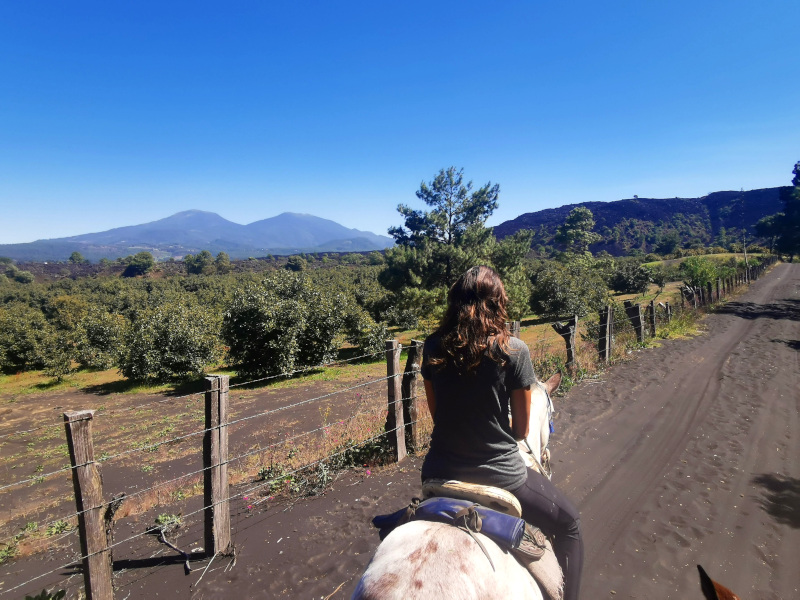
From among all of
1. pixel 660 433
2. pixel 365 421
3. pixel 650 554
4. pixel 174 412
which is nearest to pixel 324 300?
pixel 174 412

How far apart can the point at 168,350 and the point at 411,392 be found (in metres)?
19.4

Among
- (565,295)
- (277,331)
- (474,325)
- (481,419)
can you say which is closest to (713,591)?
(481,419)

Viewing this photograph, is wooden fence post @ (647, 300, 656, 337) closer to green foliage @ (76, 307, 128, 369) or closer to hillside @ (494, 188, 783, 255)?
green foliage @ (76, 307, 128, 369)

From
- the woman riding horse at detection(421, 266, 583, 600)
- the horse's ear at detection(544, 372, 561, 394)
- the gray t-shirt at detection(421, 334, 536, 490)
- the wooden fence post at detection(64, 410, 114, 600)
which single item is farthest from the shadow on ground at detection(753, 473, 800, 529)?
the wooden fence post at detection(64, 410, 114, 600)

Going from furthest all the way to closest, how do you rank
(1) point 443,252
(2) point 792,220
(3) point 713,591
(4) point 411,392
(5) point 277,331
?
(2) point 792,220 < (1) point 443,252 < (5) point 277,331 < (4) point 411,392 < (3) point 713,591

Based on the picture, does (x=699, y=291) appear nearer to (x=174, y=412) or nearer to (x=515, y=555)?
(x=515, y=555)

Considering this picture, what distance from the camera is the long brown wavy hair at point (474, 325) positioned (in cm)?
200

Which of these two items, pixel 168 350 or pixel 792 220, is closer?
pixel 168 350

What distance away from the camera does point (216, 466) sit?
3367mm

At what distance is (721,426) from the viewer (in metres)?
6.00

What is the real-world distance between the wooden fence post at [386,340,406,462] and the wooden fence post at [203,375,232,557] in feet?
6.98

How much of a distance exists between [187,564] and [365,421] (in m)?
3.55

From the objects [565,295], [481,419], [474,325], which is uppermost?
[474,325]

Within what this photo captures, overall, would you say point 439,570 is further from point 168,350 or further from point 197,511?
point 168,350
